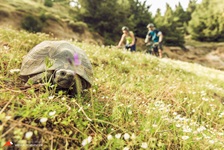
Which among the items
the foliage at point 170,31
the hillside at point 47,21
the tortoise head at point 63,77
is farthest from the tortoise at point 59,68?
the foliage at point 170,31

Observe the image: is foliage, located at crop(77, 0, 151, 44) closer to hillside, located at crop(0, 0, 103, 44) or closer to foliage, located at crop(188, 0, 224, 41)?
hillside, located at crop(0, 0, 103, 44)

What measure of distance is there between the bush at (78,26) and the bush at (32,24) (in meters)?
3.84

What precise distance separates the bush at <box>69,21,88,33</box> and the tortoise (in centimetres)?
1854

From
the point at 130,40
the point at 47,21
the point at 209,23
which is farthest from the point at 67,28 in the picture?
the point at 209,23

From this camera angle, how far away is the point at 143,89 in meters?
4.12

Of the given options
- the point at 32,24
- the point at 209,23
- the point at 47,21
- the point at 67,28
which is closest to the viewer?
the point at 32,24

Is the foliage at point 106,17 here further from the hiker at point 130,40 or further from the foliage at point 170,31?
the hiker at point 130,40

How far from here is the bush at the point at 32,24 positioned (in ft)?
A: 55.1

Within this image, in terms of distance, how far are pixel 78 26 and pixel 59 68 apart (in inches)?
767

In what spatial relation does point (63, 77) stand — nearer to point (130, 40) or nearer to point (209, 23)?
point (130, 40)

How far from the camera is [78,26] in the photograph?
69.8 ft

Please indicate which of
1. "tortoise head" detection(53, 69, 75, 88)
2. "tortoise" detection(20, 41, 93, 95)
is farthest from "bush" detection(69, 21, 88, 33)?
"tortoise head" detection(53, 69, 75, 88)

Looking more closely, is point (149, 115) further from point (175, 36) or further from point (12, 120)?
point (175, 36)

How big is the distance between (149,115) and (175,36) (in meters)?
28.6
